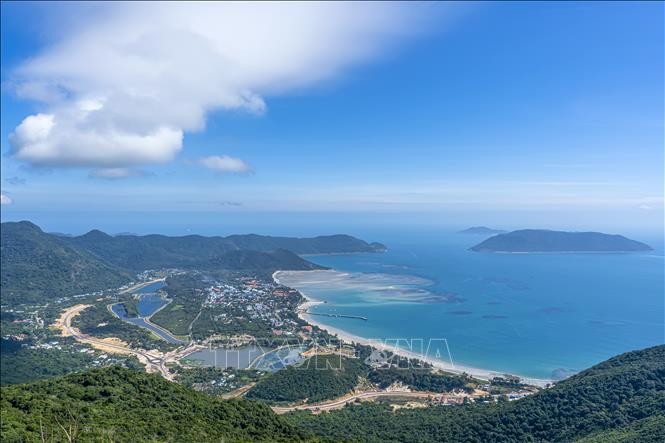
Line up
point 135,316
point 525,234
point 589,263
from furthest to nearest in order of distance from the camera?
point 525,234 < point 589,263 < point 135,316

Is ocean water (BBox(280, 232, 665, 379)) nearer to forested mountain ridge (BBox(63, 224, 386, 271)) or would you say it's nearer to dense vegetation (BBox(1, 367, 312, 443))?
forested mountain ridge (BBox(63, 224, 386, 271))

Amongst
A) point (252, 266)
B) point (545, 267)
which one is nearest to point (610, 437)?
point (252, 266)

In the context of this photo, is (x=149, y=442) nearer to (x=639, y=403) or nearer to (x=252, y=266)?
(x=639, y=403)

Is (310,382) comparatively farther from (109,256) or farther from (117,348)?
(109,256)

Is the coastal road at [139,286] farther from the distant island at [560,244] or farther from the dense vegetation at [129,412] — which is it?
the distant island at [560,244]

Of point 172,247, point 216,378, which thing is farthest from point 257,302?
point 172,247

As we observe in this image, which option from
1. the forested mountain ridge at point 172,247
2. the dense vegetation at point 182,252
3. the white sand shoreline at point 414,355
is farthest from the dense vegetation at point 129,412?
the forested mountain ridge at point 172,247
